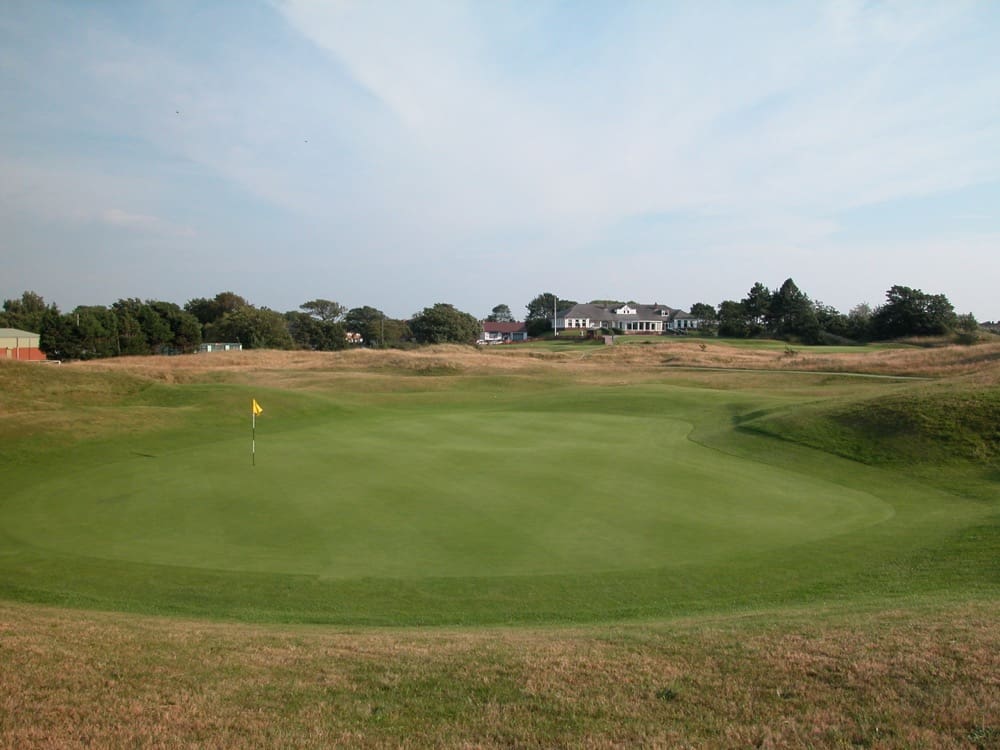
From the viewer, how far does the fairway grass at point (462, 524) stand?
11.4 metres

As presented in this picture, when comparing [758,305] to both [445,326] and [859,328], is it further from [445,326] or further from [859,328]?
[445,326]

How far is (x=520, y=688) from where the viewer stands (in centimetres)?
657

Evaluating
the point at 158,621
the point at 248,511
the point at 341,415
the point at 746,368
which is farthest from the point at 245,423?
the point at 746,368

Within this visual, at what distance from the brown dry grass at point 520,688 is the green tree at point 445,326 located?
99659 mm

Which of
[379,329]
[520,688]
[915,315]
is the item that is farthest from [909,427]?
[379,329]

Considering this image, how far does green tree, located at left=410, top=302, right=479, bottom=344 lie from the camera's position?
357 ft

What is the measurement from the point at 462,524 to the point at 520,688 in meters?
8.49

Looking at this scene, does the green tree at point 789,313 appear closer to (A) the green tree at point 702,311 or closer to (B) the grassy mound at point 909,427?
(A) the green tree at point 702,311

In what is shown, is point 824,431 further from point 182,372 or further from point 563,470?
point 182,372

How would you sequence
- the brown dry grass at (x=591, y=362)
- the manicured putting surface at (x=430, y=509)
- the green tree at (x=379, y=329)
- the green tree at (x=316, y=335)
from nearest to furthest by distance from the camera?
the manicured putting surface at (x=430, y=509)
the brown dry grass at (x=591, y=362)
the green tree at (x=316, y=335)
the green tree at (x=379, y=329)

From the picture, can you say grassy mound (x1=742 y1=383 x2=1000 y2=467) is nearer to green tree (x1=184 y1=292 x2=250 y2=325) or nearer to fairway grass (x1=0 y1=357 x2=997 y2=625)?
fairway grass (x1=0 y1=357 x2=997 y2=625)

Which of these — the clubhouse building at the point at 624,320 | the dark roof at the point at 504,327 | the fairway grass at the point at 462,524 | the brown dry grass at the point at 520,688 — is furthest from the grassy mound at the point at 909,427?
the dark roof at the point at 504,327

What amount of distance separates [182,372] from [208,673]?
45.4 m

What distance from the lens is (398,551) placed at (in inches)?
527
